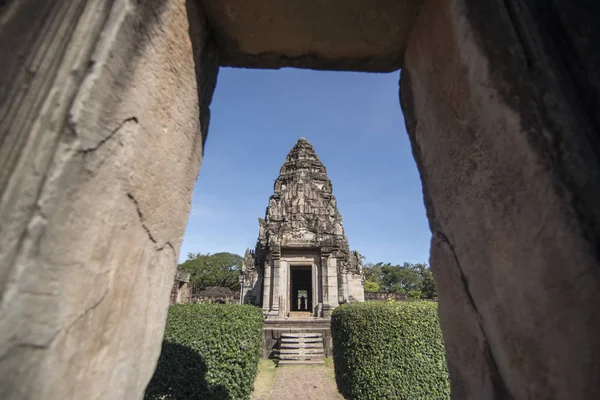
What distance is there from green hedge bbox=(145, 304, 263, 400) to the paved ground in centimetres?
139

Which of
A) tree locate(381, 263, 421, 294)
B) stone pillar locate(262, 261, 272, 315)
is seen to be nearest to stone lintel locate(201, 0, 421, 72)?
stone pillar locate(262, 261, 272, 315)

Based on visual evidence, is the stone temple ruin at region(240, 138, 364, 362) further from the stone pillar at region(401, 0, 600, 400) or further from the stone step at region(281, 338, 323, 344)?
the stone pillar at region(401, 0, 600, 400)

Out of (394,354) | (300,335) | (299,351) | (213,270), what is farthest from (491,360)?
(213,270)

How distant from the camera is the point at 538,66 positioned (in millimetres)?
888

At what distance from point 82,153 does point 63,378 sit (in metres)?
0.53

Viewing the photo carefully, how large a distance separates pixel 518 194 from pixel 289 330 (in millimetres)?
10439

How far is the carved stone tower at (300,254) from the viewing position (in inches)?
475

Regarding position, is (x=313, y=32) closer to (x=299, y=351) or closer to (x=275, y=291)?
(x=299, y=351)

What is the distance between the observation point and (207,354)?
14.9ft

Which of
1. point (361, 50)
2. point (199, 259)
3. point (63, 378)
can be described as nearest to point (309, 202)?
point (361, 50)

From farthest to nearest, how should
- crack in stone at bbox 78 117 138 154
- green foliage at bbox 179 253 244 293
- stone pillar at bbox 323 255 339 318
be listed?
green foliage at bbox 179 253 244 293, stone pillar at bbox 323 255 339 318, crack in stone at bbox 78 117 138 154

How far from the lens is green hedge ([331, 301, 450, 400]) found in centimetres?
498

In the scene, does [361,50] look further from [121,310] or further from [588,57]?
[121,310]

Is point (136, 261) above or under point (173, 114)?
under
